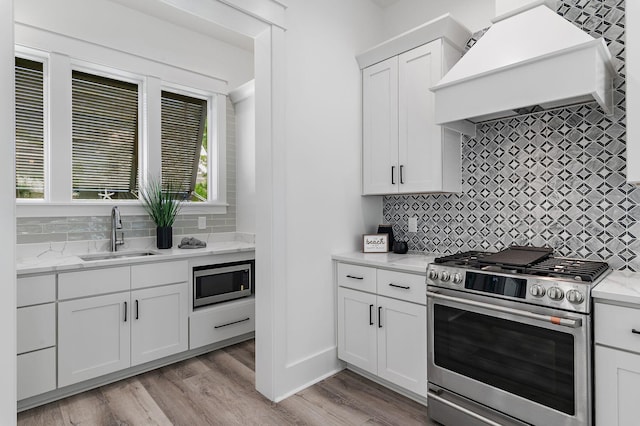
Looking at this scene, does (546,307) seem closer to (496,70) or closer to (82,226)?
(496,70)

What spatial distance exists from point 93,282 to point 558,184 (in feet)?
10.2

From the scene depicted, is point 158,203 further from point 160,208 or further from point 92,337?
point 92,337

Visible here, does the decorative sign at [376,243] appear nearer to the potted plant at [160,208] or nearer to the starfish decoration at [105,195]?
the potted plant at [160,208]

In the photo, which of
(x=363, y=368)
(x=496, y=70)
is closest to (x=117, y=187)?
(x=363, y=368)

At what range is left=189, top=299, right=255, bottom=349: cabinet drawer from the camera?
3.04 m

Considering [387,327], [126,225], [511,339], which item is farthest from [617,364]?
[126,225]

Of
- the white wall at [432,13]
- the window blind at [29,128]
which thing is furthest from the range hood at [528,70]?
the window blind at [29,128]

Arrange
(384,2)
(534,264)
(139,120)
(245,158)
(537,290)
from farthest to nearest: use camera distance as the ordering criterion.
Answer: (245,158) → (139,120) → (384,2) → (534,264) → (537,290)

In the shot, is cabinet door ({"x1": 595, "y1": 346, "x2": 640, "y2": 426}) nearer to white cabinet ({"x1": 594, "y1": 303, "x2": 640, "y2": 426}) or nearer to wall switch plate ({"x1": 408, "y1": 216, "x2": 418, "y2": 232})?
white cabinet ({"x1": 594, "y1": 303, "x2": 640, "y2": 426})

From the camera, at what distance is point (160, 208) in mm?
3291

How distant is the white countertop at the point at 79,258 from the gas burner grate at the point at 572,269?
7.80 feet

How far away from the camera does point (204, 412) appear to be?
223cm

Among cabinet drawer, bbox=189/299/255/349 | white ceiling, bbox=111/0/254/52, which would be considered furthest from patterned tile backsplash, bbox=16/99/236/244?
cabinet drawer, bbox=189/299/255/349

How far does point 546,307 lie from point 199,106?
3582mm
